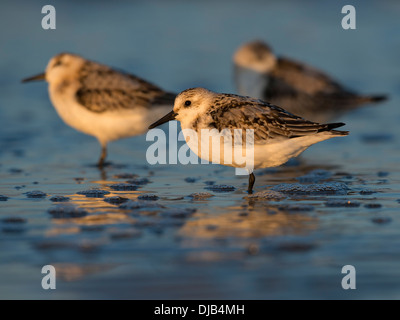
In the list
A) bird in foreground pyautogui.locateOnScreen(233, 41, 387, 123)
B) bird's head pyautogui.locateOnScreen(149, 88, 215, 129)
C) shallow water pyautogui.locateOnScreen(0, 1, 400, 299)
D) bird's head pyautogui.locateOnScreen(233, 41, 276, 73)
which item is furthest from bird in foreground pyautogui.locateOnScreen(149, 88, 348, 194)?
bird's head pyautogui.locateOnScreen(233, 41, 276, 73)

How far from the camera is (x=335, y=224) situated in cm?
628

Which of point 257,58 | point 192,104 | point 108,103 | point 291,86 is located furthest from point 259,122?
point 257,58

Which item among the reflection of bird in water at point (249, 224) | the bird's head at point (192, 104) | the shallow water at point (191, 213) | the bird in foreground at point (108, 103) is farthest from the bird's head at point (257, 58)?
the reflection of bird in water at point (249, 224)

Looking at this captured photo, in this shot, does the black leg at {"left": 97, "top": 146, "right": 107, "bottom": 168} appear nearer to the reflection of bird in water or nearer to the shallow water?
the shallow water

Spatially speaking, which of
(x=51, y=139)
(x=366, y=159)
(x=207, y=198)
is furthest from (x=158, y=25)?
(x=207, y=198)

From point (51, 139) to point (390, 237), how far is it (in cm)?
659

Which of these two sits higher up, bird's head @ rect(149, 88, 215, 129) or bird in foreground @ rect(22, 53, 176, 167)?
bird in foreground @ rect(22, 53, 176, 167)

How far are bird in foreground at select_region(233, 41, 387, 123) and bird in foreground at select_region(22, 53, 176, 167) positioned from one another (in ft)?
8.86

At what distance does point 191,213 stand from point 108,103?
336 centimetres

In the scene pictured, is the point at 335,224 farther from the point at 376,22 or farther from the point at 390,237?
the point at 376,22

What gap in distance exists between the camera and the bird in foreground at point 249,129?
279 inches

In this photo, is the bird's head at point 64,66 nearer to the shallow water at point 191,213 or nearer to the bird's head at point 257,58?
the shallow water at point 191,213

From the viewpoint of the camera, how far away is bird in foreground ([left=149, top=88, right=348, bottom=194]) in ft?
23.2

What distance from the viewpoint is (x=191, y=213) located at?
6723 mm
